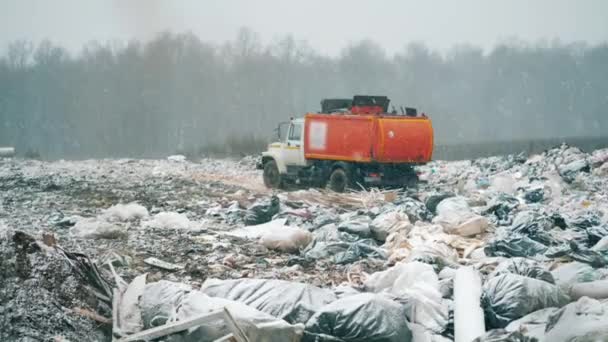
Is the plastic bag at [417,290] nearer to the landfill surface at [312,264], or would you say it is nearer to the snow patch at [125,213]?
the landfill surface at [312,264]

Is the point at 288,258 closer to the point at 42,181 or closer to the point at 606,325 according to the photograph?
the point at 606,325

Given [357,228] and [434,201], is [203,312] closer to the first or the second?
[357,228]

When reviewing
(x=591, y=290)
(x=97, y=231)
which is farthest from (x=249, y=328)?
(x=97, y=231)

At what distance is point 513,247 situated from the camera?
5656mm

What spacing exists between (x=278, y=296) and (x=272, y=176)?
1103cm

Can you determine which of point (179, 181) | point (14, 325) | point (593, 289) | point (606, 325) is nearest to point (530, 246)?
point (593, 289)

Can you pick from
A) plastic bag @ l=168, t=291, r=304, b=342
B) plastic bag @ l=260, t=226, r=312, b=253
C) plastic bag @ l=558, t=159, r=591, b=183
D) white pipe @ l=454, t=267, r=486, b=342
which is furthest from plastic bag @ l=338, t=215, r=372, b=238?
plastic bag @ l=558, t=159, r=591, b=183

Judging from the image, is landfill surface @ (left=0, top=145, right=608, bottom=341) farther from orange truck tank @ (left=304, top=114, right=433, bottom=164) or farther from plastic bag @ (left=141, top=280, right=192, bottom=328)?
orange truck tank @ (left=304, top=114, right=433, bottom=164)

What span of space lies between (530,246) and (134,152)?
3506 cm

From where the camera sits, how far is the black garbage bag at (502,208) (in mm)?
7963

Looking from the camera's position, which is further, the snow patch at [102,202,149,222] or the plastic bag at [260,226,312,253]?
the snow patch at [102,202,149,222]

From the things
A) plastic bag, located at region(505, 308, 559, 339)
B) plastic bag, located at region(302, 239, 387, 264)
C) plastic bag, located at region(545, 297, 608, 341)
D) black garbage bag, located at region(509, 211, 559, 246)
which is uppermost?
plastic bag, located at region(545, 297, 608, 341)

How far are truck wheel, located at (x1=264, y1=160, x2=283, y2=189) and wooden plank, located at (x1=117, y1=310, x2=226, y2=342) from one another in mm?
11181

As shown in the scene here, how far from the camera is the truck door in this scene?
45.3 feet
